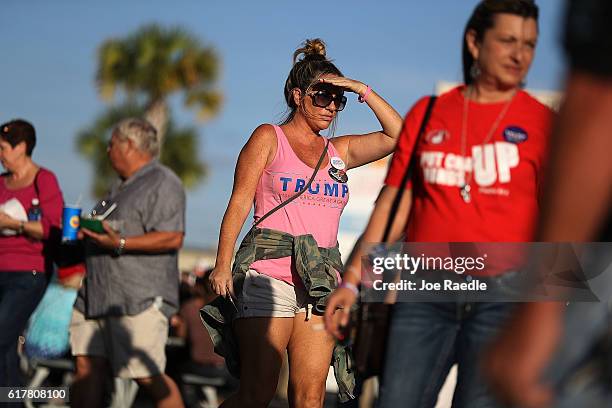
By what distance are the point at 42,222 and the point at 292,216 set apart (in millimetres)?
2704

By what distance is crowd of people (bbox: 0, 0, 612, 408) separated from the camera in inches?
62.5

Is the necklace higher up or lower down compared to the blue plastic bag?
higher up

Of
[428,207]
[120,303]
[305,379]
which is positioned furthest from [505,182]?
[120,303]

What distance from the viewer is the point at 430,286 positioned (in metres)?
3.62

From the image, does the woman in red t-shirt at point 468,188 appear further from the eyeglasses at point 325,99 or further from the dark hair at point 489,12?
the eyeglasses at point 325,99

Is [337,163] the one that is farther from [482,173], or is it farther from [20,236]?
[20,236]

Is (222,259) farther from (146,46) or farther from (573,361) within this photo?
(146,46)

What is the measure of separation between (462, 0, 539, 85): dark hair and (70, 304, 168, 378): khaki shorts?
13.3 ft

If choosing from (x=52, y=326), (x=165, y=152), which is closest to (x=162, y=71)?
(x=165, y=152)

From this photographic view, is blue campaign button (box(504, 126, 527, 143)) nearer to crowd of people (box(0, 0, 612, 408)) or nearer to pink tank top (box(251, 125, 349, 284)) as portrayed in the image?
crowd of people (box(0, 0, 612, 408))

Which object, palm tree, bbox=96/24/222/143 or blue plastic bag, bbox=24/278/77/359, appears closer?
blue plastic bag, bbox=24/278/77/359

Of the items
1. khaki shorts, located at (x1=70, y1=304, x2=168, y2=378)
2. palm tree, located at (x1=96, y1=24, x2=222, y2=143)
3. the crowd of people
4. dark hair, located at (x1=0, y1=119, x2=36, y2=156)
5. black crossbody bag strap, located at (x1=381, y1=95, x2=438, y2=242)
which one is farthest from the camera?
palm tree, located at (x1=96, y1=24, x2=222, y2=143)

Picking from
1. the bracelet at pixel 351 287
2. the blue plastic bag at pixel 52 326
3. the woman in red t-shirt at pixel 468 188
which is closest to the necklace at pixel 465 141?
the woman in red t-shirt at pixel 468 188

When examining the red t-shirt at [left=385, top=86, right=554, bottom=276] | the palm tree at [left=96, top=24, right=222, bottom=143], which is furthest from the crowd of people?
the palm tree at [left=96, top=24, right=222, bottom=143]
